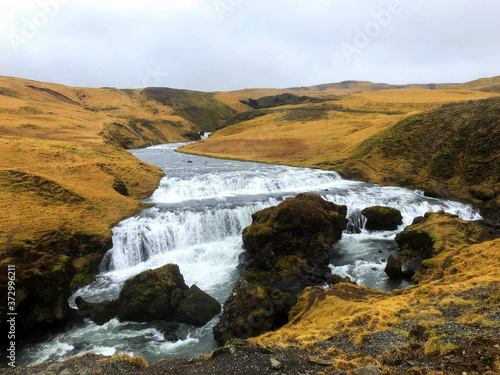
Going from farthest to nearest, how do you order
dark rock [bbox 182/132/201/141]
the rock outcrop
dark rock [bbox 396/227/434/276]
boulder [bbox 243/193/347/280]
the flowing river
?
dark rock [bbox 182/132/201/141]
boulder [bbox 243/193/347/280]
dark rock [bbox 396/227/434/276]
the rock outcrop
the flowing river

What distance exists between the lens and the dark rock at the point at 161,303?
12461mm

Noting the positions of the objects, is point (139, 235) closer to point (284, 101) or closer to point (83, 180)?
point (83, 180)

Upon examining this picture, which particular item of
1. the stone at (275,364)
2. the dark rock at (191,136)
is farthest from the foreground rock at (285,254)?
the dark rock at (191,136)

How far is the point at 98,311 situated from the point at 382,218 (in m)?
19.4

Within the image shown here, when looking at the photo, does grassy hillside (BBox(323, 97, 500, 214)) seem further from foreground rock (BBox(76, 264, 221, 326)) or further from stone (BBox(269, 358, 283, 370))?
stone (BBox(269, 358, 283, 370))

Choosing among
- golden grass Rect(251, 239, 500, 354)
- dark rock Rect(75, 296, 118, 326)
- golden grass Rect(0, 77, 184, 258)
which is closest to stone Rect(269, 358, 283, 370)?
golden grass Rect(251, 239, 500, 354)

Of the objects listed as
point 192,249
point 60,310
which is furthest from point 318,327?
point 192,249

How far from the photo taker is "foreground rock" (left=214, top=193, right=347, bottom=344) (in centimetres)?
1140

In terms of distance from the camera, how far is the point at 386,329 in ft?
24.0

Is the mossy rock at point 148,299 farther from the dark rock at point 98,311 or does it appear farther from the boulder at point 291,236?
the boulder at point 291,236

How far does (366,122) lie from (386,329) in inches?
2134

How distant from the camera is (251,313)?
1062 cm

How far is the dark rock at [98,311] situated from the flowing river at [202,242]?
260 millimetres

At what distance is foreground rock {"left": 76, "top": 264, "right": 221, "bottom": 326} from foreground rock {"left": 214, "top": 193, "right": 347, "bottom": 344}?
1290 mm
